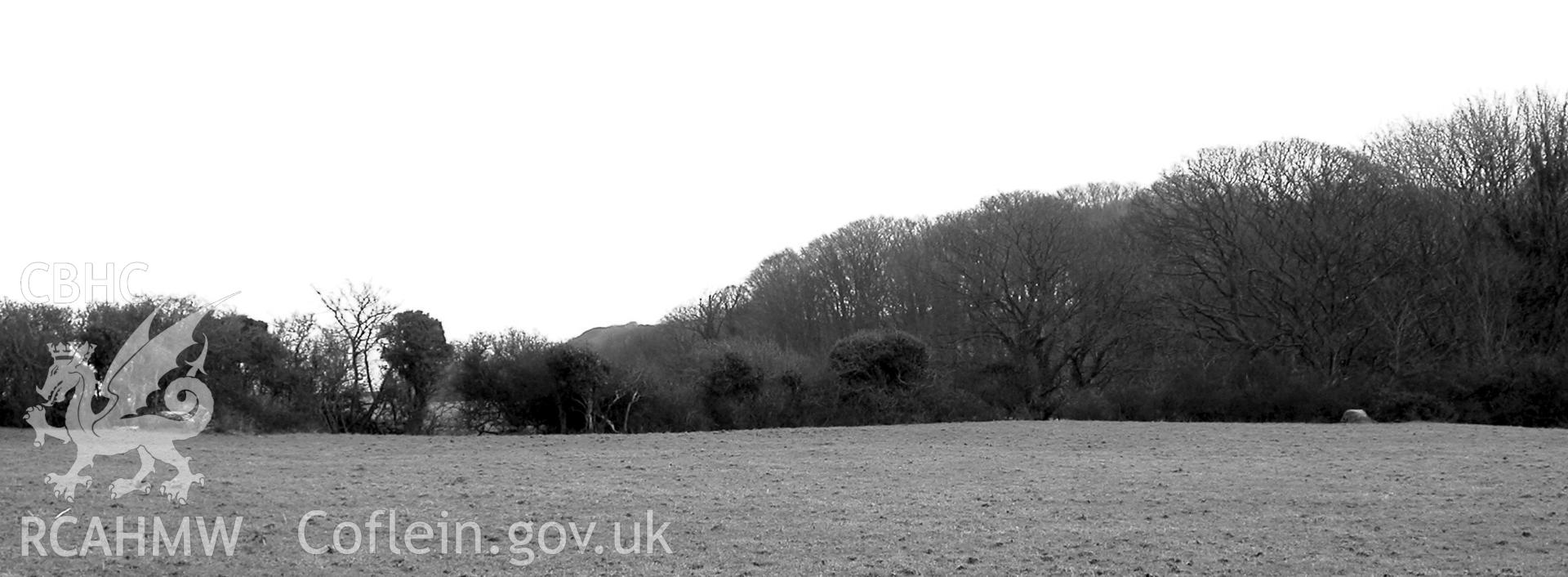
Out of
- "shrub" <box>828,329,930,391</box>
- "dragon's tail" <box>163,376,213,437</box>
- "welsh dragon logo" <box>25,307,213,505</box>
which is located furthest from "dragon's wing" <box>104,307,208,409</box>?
"shrub" <box>828,329,930,391</box>

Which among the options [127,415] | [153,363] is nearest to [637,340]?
[153,363]

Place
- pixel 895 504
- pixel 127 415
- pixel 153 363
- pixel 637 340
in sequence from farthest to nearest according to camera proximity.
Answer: pixel 637 340 → pixel 153 363 → pixel 895 504 → pixel 127 415

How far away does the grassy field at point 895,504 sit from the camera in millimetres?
10164

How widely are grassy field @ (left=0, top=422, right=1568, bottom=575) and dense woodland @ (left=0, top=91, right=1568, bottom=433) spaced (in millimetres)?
7235

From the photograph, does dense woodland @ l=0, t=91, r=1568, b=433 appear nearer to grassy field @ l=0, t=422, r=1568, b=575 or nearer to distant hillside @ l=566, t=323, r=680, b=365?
distant hillside @ l=566, t=323, r=680, b=365

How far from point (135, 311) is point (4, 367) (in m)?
2.79

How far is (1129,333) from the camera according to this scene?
4172 centimetres

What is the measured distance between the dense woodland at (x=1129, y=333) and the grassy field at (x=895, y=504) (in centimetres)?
723

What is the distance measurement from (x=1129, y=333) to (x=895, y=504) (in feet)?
98.2

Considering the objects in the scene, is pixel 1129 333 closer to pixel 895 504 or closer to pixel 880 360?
pixel 880 360

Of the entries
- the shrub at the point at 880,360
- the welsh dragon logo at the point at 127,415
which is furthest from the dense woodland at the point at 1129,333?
the welsh dragon logo at the point at 127,415

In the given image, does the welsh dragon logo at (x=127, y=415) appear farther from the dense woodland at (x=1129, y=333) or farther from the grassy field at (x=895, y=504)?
the dense woodland at (x=1129, y=333)

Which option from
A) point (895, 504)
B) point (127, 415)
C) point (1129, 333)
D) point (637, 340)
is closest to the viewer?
point (127, 415)

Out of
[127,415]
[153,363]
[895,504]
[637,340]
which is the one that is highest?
[637,340]
